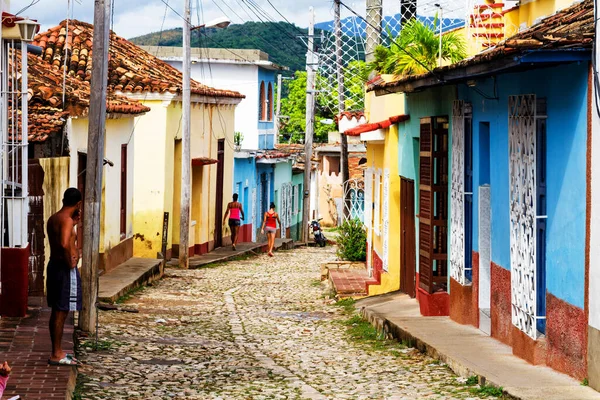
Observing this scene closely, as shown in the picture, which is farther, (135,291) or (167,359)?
(135,291)

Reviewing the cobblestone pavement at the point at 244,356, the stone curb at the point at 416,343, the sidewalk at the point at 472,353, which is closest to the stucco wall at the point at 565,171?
the sidewalk at the point at 472,353

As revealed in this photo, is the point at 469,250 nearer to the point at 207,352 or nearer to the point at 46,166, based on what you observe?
the point at 207,352

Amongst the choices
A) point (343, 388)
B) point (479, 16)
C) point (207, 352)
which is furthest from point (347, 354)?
point (479, 16)

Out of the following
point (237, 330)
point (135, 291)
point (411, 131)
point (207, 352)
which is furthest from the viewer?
point (135, 291)

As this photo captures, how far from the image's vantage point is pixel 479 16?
1352cm

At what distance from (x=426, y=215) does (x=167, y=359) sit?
445 centimetres

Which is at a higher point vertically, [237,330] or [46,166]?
[46,166]

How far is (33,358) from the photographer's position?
9.52m

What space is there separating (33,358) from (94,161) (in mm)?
3360

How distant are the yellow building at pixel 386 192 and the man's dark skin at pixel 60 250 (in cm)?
777

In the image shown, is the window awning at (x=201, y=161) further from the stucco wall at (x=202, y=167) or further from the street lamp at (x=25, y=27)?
the street lamp at (x=25, y=27)

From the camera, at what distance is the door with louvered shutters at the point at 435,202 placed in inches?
Result: 553

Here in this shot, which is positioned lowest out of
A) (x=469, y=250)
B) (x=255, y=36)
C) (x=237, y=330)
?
(x=237, y=330)

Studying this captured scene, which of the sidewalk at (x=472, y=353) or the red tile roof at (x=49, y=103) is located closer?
the sidewalk at (x=472, y=353)
